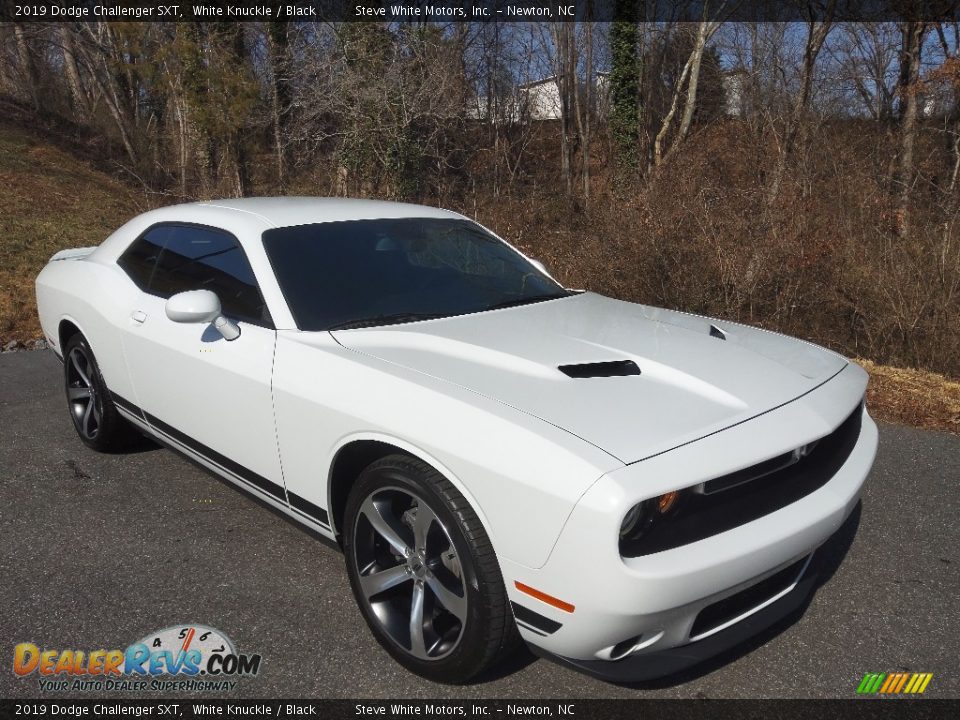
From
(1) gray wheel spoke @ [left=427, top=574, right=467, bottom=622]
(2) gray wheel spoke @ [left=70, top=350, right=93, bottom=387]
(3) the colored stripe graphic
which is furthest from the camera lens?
(2) gray wheel spoke @ [left=70, top=350, right=93, bottom=387]

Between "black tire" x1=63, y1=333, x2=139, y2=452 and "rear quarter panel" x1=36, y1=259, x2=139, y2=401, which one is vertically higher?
"rear quarter panel" x1=36, y1=259, x2=139, y2=401

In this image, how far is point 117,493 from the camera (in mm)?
3969

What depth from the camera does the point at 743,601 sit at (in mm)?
2324

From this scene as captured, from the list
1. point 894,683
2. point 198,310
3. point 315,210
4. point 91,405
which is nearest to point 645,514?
point 894,683

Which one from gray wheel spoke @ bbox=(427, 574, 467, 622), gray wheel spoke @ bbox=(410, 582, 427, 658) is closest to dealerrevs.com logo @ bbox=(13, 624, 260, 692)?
gray wheel spoke @ bbox=(410, 582, 427, 658)

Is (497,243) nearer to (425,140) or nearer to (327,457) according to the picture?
(327,457)

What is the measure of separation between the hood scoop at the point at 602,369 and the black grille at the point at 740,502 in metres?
0.56

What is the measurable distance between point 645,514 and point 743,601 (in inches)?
21.9

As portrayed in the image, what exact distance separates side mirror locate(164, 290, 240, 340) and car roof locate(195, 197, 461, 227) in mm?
595

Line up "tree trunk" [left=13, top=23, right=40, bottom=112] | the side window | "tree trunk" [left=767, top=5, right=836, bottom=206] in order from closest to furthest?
the side window, "tree trunk" [left=767, top=5, right=836, bottom=206], "tree trunk" [left=13, top=23, right=40, bottom=112]

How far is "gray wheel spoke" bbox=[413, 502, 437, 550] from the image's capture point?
235 cm

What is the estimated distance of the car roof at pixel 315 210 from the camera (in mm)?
3574

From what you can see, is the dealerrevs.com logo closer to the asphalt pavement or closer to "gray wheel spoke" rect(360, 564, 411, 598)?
the asphalt pavement

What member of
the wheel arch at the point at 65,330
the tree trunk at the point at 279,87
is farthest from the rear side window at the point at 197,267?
the tree trunk at the point at 279,87
